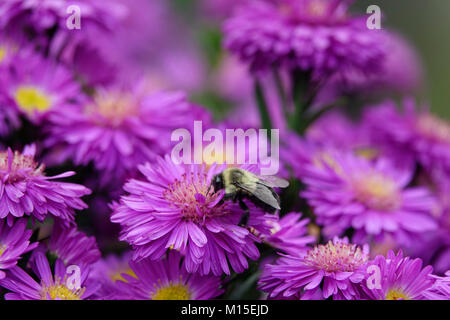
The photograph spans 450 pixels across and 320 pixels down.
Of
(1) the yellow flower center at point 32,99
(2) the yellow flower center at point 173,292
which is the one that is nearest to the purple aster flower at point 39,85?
(1) the yellow flower center at point 32,99

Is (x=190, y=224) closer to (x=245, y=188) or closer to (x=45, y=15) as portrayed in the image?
(x=245, y=188)

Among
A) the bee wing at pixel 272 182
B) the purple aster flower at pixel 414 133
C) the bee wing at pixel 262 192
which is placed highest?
the purple aster flower at pixel 414 133

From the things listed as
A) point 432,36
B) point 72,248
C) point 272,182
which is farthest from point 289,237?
point 432,36

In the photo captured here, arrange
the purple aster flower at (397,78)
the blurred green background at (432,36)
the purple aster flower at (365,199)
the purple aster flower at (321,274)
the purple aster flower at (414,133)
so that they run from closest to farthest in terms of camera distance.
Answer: the purple aster flower at (321,274) → the purple aster flower at (365,199) → the purple aster flower at (414,133) → the purple aster flower at (397,78) → the blurred green background at (432,36)

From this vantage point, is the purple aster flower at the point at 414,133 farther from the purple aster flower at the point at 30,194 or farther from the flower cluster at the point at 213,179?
Answer: the purple aster flower at the point at 30,194

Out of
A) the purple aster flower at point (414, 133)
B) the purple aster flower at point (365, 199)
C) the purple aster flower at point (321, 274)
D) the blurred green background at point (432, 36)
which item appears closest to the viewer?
the purple aster flower at point (321, 274)

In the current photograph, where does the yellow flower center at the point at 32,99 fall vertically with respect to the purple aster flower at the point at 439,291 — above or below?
above
